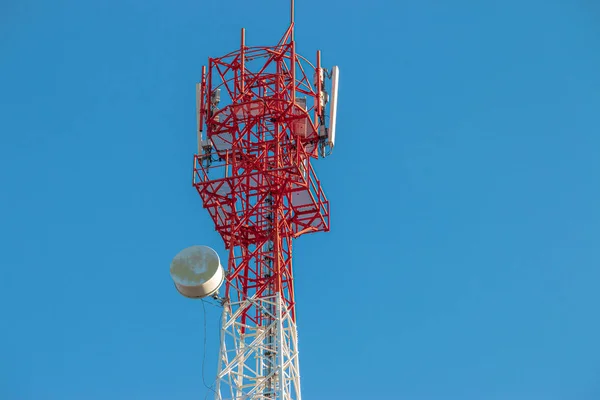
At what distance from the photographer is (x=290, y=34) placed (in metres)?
52.8

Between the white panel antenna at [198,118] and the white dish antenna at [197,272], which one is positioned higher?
the white panel antenna at [198,118]

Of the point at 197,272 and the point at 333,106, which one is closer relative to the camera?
the point at 197,272

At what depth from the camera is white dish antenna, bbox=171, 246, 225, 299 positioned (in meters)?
45.9

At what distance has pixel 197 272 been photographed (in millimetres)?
46125

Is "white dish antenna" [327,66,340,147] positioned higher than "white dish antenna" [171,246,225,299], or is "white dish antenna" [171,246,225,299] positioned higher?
"white dish antenna" [327,66,340,147]

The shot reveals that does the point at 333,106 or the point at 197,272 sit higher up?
the point at 333,106

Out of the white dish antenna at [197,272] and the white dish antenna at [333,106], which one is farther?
the white dish antenna at [333,106]

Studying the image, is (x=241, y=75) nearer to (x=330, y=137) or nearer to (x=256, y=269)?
(x=330, y=137)

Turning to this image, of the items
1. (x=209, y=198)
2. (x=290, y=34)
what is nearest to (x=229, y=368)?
(x=209, y=198)

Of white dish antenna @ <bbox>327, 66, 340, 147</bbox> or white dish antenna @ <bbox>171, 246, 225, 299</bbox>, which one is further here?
white dish antenna @ <bbox>327, 66, 340, 147</bbox>

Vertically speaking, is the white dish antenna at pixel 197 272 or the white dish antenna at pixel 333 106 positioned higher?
the white dish antenna at pixel 333 106

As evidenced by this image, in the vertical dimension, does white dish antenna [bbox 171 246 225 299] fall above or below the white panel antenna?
below

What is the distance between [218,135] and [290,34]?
5.28 metres

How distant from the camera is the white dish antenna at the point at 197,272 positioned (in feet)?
151
